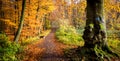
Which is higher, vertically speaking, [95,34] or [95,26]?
[95,26]

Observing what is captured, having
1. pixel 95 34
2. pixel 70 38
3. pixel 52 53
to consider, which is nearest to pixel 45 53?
pixel 52 53

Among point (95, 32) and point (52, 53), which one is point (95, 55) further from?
point (52, 53)

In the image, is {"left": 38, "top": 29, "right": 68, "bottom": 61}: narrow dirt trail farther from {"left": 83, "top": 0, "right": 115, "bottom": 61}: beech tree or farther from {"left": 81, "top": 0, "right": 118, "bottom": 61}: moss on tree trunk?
{"left": 83, "top": 0, "right": 115, "bottom": 61}: beech tree

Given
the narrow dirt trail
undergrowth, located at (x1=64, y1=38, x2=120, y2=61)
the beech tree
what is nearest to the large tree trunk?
the beech tree

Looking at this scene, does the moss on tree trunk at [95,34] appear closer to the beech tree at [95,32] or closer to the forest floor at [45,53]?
the beech tree at [95,32]

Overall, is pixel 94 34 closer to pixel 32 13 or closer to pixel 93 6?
pixel 93 6

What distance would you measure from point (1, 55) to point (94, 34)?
218 inches

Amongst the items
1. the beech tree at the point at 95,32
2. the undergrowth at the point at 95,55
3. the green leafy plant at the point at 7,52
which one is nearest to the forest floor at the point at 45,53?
the undergrowth at the point at 95,55

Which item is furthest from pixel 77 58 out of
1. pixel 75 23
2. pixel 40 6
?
pixel 75 23

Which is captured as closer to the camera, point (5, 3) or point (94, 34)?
point (94, 34)

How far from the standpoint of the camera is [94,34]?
10969mm

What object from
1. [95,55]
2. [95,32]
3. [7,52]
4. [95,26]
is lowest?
[95,55]

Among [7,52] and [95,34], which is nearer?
[7,52]

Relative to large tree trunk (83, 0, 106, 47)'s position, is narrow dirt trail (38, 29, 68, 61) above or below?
below
